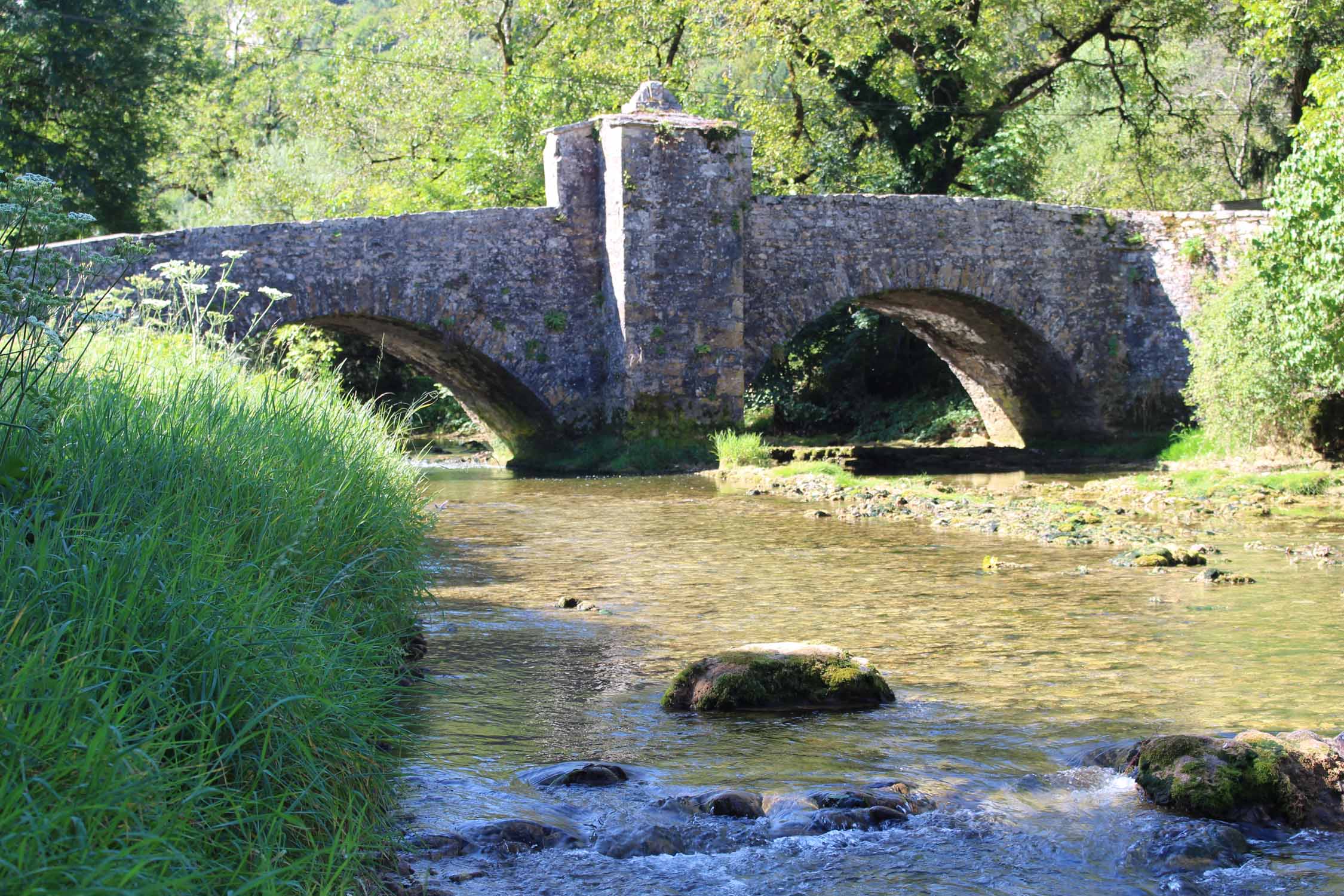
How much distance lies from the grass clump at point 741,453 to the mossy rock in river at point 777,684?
31.1 feet

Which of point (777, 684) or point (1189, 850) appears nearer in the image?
point (1189, 850)

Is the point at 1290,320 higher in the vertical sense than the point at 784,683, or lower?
higher

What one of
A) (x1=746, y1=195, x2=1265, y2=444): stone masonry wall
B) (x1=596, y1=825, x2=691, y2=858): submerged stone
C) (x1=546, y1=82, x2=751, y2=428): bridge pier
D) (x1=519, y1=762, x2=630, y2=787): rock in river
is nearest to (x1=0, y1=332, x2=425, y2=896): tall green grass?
(x1=519, y1=762, x2=630, y2=787): rock in river

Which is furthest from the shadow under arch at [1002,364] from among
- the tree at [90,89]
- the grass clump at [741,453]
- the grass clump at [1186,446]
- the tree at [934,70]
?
the tree at [90,89]

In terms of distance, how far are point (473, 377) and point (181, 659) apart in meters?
13.8

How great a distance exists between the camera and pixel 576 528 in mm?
10469

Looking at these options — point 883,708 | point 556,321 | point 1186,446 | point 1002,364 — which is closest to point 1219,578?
point 883,708

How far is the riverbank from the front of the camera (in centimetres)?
1002

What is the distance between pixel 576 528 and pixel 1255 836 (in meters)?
7.08

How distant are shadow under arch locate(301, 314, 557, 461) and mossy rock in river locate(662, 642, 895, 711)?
1036 centimetres

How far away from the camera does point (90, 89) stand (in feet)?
67.5

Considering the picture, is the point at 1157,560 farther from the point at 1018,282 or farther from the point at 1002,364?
the point at 1002,364

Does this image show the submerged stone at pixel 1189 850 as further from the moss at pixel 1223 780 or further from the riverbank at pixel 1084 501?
the riverbank at pixel 1084 501

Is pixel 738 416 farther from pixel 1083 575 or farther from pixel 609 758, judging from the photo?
pixel 609 758
